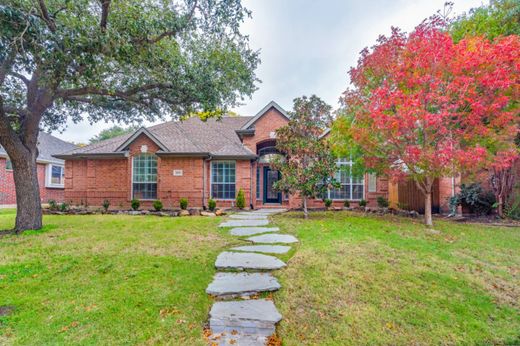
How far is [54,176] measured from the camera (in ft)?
64.9

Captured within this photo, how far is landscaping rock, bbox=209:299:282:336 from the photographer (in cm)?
300

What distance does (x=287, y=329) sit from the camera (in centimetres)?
301

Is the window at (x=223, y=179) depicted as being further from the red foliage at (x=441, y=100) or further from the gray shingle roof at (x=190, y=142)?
the red foliage at (x=441, y=100)

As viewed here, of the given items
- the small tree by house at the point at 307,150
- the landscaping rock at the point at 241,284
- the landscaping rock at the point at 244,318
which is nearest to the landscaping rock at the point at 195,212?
the small tree by house at the point at 307,150

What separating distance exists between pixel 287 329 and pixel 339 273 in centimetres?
173

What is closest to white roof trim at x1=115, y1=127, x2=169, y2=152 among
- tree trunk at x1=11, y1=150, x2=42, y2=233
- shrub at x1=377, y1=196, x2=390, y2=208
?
tree trunk at x1=11, y1=150, x2=42, y2=233

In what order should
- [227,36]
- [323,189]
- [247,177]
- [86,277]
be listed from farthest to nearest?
[247,177] → [323,189] → [227,36] → [86,277]

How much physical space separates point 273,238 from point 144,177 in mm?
9947

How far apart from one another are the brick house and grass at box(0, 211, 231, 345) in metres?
6.89

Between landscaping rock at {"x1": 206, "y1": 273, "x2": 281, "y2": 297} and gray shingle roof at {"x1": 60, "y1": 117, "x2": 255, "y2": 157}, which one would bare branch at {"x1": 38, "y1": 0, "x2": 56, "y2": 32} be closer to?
landscaping rock at {"x1": 206, "y1": 273, "x2": 281, "y2": 297}

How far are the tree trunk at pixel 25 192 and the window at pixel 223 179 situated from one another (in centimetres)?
760

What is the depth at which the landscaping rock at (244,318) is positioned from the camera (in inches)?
118

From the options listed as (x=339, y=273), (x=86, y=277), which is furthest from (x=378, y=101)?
(x=86, y=277)

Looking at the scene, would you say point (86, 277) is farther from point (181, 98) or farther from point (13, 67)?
point (13, 67)
